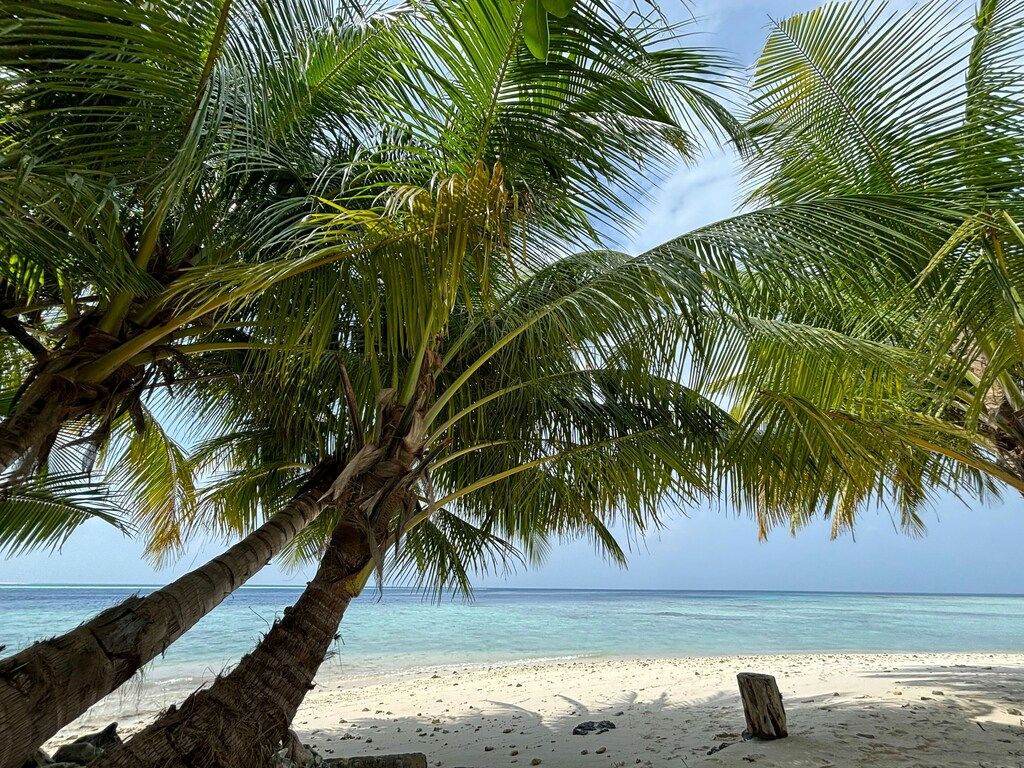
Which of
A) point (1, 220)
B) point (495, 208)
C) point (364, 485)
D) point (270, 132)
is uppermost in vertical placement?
point (270, 132)

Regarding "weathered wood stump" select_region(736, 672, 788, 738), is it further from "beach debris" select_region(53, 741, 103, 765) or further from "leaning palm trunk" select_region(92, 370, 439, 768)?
"beach debris" select_region(53, 741, 103, 765)

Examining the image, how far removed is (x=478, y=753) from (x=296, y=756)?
209cm

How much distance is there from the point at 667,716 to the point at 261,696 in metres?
4.87

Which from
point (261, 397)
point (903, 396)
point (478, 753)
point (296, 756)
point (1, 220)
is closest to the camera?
point (1, 220)

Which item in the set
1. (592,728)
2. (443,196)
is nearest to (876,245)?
(443,196)

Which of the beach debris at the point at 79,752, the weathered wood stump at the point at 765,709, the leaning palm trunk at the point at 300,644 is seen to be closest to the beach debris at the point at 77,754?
the beach debris at the point at 79,752

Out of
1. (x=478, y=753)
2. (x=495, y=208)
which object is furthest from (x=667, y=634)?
(x=495, y=208)

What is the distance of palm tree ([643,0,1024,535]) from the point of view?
315cm

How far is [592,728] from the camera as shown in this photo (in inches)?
249

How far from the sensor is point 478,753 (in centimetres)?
574

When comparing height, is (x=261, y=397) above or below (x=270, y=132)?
below

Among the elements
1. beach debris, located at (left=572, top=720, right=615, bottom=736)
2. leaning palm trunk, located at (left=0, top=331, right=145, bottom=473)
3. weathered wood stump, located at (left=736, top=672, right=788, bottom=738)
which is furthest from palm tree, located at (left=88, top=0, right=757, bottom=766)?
beach debris, located at (left=572, top=720, right=615, bottom=736)

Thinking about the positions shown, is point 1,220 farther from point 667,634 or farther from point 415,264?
point 667,634

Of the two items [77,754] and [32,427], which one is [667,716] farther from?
[32,427]
